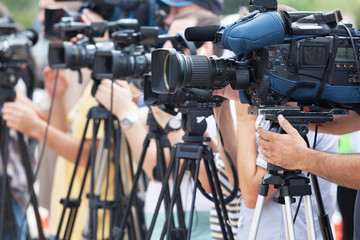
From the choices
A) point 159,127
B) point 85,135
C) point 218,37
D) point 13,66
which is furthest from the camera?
point 13,66

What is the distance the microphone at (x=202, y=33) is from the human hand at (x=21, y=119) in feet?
5.21

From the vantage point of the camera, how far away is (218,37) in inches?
69.2

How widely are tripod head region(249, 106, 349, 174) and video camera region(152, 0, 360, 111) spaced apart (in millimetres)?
20

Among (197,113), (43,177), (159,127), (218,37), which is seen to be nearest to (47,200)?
(43,177)

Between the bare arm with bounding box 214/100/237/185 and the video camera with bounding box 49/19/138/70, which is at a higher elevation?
the video camera with bounding box 49/19/138/70

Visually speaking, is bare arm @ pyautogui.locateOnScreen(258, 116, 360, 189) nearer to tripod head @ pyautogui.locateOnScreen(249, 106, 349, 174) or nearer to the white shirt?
tripod head @ pyautogui.locateOnScreen(249, 106, 349, 174)

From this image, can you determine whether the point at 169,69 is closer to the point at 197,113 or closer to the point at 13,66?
the point at 197,113

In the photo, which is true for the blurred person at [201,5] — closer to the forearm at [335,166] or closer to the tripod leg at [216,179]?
the tripod leg at [216,179]

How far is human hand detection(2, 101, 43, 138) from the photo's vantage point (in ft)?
10.4

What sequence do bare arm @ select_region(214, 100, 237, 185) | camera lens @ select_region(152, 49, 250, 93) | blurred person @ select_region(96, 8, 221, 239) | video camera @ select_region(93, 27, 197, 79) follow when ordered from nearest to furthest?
camera lens @ select_region(152, 49, 250, 93), bare arm @ select_region(214, 100, 237, 185), video camera @ select_region(93, 27, 197, 79), blurred person @ select_region(96, 8, 221, 239)

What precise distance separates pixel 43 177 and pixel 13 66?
84cm

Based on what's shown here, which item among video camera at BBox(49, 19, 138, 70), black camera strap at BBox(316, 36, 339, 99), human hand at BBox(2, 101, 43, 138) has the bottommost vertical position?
human hand at BBox(2, 101, 43, 138)

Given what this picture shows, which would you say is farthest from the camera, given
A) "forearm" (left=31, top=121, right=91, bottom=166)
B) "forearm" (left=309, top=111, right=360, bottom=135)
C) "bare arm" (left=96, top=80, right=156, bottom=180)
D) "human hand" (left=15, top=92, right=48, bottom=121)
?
"human hand" (left=15, top=92, right=48, bottom=121)

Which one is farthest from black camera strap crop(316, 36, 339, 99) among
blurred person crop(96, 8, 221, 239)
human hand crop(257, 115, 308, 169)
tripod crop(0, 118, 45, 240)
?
tripod crop(0, 118, 45, 240)
